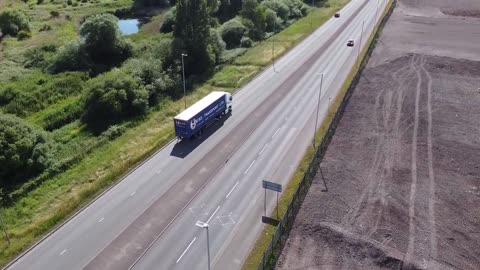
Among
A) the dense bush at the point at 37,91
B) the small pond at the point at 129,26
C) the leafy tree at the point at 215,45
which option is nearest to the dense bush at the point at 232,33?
the leafy tree at the point at 215,45

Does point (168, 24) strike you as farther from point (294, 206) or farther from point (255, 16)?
point (294, 206)

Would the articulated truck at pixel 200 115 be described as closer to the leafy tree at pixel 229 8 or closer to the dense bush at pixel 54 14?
the leafy tree at pixel 229 8

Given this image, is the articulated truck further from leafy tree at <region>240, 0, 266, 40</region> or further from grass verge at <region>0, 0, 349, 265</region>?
leafy tree at <region>240, 0, 266, 40</region>

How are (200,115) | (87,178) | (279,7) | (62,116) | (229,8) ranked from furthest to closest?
(229,8), (279,7), (62,116), (200,115), (87,178)

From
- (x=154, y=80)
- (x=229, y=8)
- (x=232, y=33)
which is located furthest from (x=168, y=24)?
(x=154, y=80)

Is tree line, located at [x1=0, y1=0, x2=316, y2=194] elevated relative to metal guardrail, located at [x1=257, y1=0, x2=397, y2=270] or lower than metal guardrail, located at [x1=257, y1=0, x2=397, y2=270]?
elevated

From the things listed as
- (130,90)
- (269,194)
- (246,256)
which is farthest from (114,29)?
(246,256)

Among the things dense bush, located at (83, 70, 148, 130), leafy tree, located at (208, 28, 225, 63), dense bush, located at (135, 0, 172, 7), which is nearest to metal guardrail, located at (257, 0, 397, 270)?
dense bush, located at (83, 70, 148, 130)
